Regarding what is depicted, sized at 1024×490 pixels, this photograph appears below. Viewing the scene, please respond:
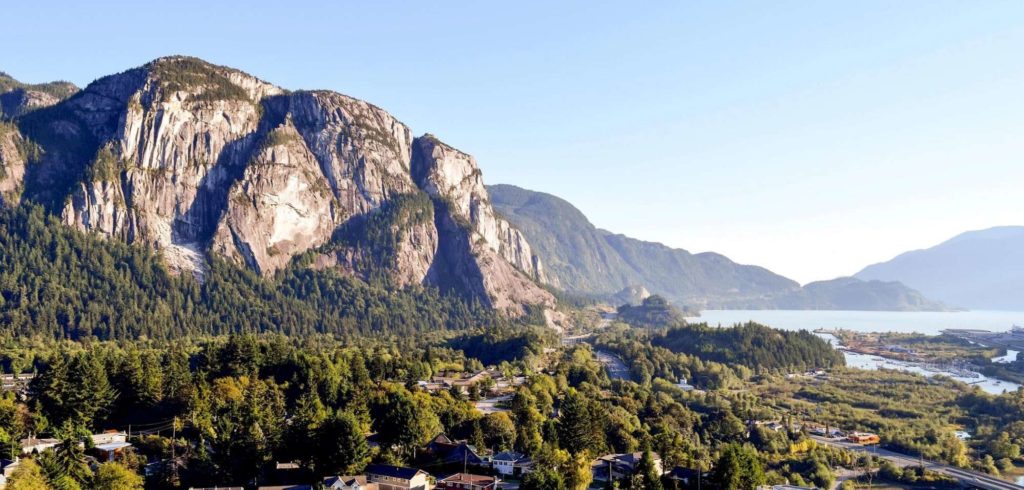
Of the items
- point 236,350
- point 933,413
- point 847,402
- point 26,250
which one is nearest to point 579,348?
point 847,402

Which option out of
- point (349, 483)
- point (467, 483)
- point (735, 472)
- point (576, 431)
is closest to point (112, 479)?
point (349, 483)

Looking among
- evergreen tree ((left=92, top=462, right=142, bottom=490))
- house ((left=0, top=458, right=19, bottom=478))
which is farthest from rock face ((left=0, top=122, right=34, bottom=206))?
evergreen tree ((left=92, top=462, right=142, bottom=490))

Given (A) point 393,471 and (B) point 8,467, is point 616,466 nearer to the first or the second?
(A) point 393,471

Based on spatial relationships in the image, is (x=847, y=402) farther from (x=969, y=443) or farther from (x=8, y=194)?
(x=8, y=194)

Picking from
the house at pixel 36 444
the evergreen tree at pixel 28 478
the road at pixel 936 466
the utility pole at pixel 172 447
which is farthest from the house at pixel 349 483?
the road at pixel 936 466

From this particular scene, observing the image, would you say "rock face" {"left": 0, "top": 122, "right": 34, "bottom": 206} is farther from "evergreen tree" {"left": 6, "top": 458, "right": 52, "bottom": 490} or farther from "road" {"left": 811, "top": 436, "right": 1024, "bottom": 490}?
"road" {"left": 811, "top": 436, "right": 1024, "bottom": 490}

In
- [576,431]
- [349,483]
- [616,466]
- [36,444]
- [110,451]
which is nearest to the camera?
[349,483]
